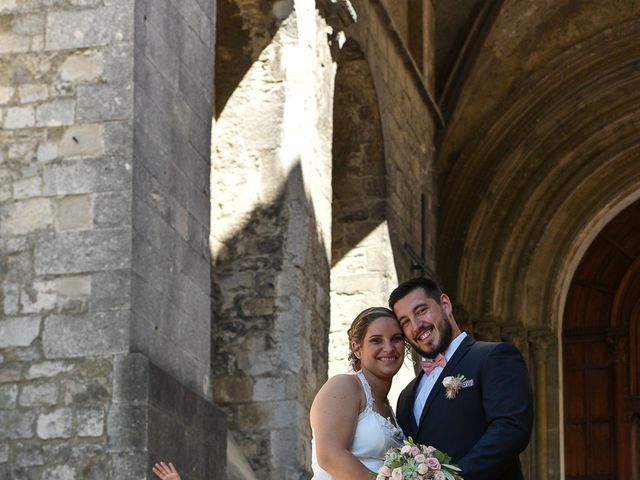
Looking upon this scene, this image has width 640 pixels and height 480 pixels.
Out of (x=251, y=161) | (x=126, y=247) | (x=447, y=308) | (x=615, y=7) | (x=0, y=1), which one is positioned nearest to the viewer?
(x=447, y=308)

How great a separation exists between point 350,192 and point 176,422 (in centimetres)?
567

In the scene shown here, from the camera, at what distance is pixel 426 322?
192 inches

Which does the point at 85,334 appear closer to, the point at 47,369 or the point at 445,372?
the point at 47,369

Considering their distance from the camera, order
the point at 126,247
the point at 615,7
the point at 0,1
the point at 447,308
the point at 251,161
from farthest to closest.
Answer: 1. the point at 615,7
2. the point at 251,161
3. the point at 0,1
4. the point at 126,247
5. the point at 447,308

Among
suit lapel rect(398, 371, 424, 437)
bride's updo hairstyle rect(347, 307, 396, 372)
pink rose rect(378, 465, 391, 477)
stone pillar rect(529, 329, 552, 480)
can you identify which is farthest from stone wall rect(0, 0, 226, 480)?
stone pillar rect(529, 329, 552, 480)

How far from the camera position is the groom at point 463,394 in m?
4.62

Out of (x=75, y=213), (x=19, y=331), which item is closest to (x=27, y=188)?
(x=75, y=213)

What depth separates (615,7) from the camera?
50.4 ft

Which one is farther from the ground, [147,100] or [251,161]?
[251,161]

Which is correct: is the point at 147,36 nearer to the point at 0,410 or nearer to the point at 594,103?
Result: the point at 0,410

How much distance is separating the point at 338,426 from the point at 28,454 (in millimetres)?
2737

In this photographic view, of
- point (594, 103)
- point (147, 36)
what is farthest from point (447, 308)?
point (594, 103)

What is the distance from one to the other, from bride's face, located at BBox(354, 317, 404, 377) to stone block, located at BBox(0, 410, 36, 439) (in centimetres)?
265

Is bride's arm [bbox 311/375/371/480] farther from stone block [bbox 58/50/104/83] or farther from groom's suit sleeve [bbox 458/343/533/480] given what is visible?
stone block [bbox 58/50/104/83]
